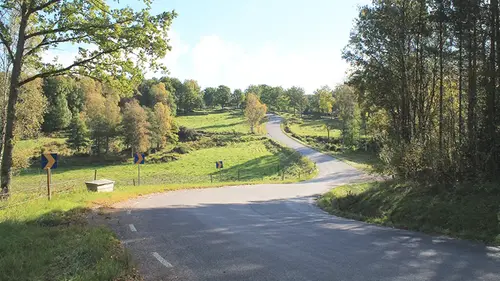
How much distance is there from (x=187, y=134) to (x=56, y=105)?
29834 millimetres

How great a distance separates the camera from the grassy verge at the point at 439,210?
8.77m

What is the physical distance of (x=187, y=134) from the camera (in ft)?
266

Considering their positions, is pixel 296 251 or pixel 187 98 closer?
pixel 296 251

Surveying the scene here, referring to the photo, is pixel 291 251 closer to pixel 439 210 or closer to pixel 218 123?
pixel 439 210

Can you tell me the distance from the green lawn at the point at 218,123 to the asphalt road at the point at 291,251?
7328 centimetres

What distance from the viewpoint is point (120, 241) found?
7.93 m

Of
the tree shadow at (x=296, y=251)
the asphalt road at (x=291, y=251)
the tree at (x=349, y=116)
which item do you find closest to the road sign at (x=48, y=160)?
the asphalt road at (x=291, y=251)

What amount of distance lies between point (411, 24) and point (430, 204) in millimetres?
8054

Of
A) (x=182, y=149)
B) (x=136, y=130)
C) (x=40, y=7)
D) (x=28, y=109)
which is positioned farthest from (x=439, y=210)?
(x=182, y=149)

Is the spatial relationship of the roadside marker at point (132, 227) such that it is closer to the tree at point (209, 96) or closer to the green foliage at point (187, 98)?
the green foliage at point (187, 98)

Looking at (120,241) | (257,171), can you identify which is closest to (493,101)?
(120,241)

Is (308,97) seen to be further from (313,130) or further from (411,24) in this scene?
(411,24)

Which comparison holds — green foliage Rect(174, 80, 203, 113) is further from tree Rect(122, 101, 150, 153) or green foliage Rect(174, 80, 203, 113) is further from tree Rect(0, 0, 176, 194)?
tree Rect(0, 0, 176, 194)

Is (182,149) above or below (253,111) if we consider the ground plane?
below
